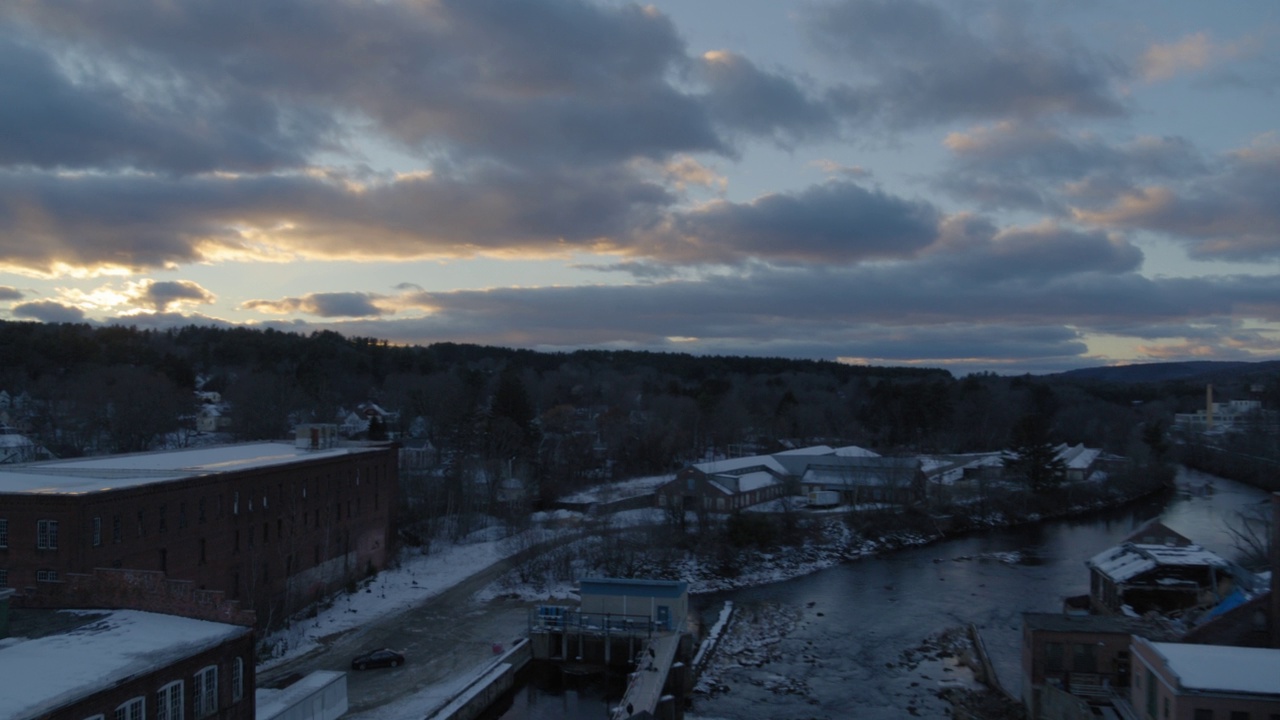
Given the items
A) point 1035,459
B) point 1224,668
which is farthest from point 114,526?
point 1035,459

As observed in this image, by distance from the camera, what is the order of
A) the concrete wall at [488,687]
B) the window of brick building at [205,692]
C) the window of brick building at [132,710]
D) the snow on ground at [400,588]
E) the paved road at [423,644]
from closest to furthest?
the window of brick building at [132,710], the window of brick building at [205,692], the concrete wall at [488,687], the paved road at [423,644], the snow on ground at [400,588]

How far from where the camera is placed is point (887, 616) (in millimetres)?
32688

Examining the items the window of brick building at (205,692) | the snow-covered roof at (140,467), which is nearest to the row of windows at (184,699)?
the window of brick building at (205,692)

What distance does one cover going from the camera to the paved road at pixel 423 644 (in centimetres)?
2370

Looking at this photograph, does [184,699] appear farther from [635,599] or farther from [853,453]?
[853,453]

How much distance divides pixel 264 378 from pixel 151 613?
62.2m

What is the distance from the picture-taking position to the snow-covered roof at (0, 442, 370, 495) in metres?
22.6

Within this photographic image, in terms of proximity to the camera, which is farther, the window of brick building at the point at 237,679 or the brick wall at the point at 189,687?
the window of brick building at the point at 237,679

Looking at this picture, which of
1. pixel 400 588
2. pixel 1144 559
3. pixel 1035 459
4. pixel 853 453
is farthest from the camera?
pixel 853 453

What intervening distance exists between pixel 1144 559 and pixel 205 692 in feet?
94.1

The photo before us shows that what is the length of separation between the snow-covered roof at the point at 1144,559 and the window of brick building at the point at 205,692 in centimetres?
2673

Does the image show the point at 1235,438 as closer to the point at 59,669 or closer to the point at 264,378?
the point at 264,378

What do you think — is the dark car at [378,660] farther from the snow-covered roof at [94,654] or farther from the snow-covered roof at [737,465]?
the snow-covered roof at [737,465]

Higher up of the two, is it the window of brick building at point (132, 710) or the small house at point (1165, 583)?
the window of brick building at point (132, 710)
